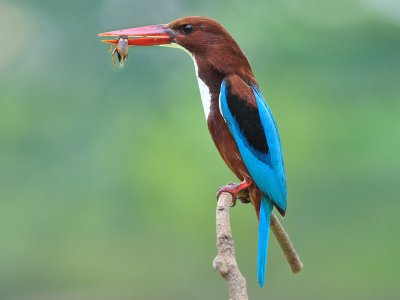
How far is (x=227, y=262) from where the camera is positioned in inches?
55.9

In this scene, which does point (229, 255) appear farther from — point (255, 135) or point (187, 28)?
point (187, 28)

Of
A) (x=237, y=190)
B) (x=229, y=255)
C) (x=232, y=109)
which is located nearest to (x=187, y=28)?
(x=232, y=109)

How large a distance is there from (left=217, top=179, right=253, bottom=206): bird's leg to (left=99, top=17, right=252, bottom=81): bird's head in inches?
10.9

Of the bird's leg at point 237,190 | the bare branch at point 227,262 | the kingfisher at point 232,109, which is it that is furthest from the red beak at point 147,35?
the bare branch at point 227,262

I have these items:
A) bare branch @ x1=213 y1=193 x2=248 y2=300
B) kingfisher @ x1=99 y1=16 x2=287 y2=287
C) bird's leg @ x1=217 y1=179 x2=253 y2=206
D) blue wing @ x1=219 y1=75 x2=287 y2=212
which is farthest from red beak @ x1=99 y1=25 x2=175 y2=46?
bare branch @ x1=213 y1=193 x2=248 y2=300

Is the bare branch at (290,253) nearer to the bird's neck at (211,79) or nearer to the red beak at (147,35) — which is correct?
the bird's neck at (211,79)

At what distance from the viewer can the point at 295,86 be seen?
5.14 meters

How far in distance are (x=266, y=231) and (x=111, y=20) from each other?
3.68m

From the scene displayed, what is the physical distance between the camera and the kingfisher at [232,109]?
2.08 m

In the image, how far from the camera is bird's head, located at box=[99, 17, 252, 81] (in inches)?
82.7

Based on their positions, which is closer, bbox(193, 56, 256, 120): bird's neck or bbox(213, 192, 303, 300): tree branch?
bbox(213, 192, 303, 300): tree branch

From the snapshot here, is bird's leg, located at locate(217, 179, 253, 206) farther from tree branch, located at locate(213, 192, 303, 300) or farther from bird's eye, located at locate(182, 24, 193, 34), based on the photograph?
bird's eye, located at locate(182, 24, 193, 34)

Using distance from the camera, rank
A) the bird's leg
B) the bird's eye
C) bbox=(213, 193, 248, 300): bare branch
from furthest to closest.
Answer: the bird's eye → the bird's leg → bbox=(213, 193, 248, 300): bare branch

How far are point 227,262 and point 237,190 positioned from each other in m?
0.62
